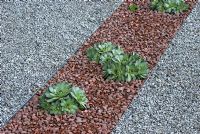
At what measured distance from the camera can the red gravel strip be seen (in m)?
4.55

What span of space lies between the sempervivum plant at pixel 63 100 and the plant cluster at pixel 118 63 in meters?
0.57

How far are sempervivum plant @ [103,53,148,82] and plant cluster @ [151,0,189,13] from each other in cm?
164

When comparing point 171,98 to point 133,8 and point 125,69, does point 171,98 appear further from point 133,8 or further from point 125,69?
point 133,8

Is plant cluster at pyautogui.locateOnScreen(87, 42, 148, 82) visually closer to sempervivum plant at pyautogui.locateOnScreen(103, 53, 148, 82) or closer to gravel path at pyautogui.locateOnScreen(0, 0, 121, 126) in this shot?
sempervivum plant at pyautogui.locateOnScreen(103, 53, 148, 82)

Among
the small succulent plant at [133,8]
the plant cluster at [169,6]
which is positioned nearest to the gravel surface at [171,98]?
the plant cluster at [169,6]

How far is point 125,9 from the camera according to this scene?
22.7 feet

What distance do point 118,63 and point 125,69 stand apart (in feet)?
0.38

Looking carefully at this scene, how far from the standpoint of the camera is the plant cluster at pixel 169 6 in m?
6.76

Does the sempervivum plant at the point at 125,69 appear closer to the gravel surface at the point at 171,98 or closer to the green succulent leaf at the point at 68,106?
the gravel surface at the point at 171,98

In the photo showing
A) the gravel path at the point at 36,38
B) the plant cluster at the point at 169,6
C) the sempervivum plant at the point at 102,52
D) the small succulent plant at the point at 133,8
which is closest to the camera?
the gravel path at the point at 36,38

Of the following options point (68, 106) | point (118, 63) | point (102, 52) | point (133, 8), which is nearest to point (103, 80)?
point (118, 63)

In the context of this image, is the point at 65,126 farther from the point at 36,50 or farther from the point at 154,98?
the point at 36,50

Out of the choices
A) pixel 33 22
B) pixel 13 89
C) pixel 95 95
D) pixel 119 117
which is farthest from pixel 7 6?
pixel 119 117

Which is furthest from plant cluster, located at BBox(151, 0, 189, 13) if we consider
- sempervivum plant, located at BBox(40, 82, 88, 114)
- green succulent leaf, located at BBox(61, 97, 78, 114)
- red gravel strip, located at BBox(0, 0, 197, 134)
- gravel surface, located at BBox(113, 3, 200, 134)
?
green succulent leaf, located at BBox(61, 97, 78, 114)
